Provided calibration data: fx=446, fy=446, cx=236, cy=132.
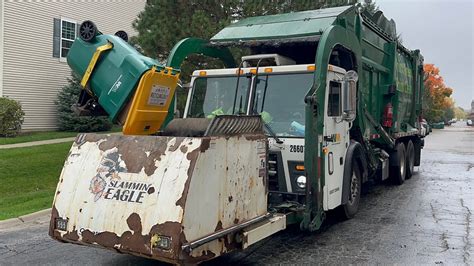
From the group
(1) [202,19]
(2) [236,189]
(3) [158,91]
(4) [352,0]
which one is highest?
(4) [352,0]

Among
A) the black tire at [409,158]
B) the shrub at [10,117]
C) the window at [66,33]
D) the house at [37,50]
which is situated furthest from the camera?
the window at [66,33]

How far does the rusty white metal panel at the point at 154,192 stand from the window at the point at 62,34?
546 inches

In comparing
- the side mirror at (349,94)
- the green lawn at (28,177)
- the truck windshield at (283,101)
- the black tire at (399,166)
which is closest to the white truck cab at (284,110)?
the truck windshield at (283,101)

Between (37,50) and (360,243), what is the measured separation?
47.5 ft

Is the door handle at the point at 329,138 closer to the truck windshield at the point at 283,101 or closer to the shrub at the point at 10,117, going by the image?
the truck windshield at the point at 283,101

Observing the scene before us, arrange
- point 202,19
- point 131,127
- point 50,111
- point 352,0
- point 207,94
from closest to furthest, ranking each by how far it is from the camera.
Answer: point 131,127 < point 207,94 < point 202,19 < point 352,0 < point 50,111

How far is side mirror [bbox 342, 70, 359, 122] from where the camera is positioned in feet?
19.1

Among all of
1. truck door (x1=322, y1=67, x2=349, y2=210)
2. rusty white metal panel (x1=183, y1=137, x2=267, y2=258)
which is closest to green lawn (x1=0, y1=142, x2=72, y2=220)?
rusty white metal panel (x1=183, y1=137, x2=267, y2=258)

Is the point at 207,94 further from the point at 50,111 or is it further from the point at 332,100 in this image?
the point at 50,111

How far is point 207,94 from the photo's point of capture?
655 centimetres

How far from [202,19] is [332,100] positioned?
560 cm

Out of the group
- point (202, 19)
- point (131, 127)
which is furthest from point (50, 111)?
point (131, 127)

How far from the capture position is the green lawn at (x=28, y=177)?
788 cm

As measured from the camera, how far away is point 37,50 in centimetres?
1631
